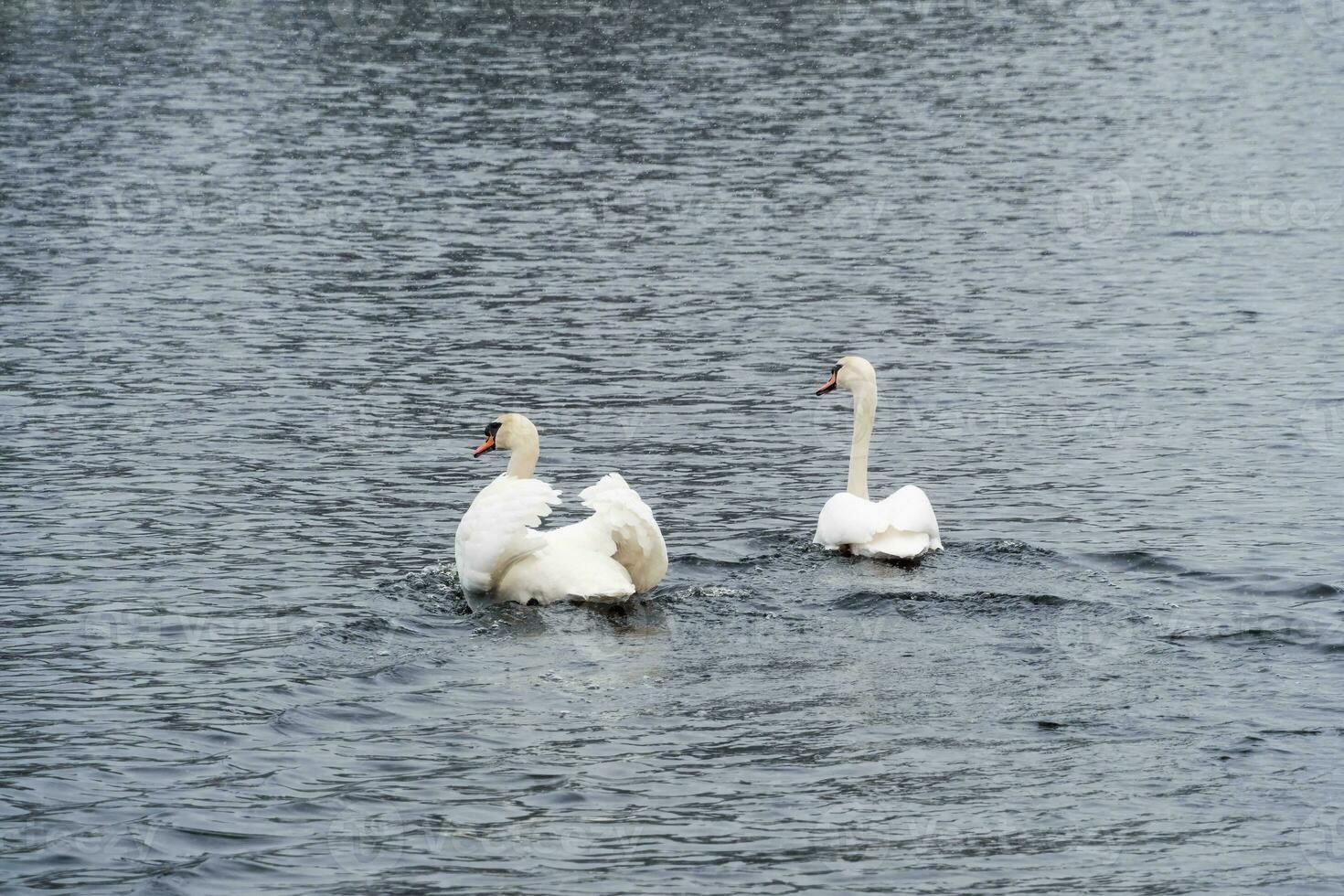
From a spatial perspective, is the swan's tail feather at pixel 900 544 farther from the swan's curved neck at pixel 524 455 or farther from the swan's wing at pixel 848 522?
the swan's curved neck at pixel 524 455

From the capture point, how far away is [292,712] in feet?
47.3

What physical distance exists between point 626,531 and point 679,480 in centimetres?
527

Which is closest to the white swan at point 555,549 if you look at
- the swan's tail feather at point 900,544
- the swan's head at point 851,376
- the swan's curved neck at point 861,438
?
the swan's tail feather at point 900,544

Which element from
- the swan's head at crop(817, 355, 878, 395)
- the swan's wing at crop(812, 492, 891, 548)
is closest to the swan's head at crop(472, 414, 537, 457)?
the swan's wing at crop(812, 492, 891, 548)

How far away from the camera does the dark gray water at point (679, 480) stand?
1252 centimetres

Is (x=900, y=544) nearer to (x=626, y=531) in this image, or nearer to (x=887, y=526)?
(x=887, y=526)

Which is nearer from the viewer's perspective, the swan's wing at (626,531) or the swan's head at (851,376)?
the swan's wing at (626,531)

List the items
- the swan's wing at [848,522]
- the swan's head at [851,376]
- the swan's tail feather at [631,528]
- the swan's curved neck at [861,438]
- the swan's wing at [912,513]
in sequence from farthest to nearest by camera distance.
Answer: the swan's head at [851,376] → the swan's curved neck at [861,438] → the swan's wing at [848,522] → the swan's wing at [912,513] → the swan's tail feather at [631,528]

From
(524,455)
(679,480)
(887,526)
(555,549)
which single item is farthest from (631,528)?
(679,480)

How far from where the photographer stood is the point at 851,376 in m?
20.4

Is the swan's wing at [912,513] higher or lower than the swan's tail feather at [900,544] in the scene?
higher

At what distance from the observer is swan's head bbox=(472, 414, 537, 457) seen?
18172 mm

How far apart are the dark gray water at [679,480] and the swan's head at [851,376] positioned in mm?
1551

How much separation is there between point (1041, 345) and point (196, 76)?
111ft
